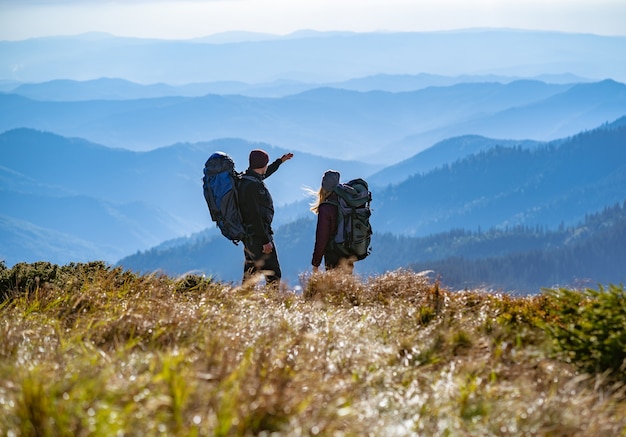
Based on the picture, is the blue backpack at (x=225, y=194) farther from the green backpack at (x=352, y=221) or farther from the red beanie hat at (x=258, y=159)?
the green backpack at (x=352, y=221)

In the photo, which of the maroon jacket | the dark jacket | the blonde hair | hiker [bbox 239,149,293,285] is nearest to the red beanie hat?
hiker [bbox 239,149,293,285]

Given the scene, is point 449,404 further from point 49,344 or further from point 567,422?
point 49,344

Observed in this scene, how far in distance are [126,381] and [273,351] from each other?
1.48 meters

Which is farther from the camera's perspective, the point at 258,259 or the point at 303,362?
the point at 258,259

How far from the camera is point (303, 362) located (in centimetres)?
562

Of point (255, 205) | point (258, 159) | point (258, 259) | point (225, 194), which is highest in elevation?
point (258, 159)

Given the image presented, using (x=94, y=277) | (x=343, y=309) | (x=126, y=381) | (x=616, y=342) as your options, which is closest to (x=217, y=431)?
(x=126, y=381)

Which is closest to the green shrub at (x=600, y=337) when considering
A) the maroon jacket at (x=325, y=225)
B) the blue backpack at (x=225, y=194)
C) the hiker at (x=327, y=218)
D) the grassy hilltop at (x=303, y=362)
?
the grassy hilltop at (x=303, y=362)

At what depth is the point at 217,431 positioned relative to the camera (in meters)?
3.76

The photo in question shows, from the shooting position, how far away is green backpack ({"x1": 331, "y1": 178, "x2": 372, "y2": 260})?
11.0 m

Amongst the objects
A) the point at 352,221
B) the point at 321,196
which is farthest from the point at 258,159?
the point at 352,221

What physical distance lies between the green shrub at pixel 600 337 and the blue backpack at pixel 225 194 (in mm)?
5707

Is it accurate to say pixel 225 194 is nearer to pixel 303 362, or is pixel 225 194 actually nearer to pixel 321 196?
pixel 321 196

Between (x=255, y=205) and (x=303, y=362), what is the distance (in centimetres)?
537
